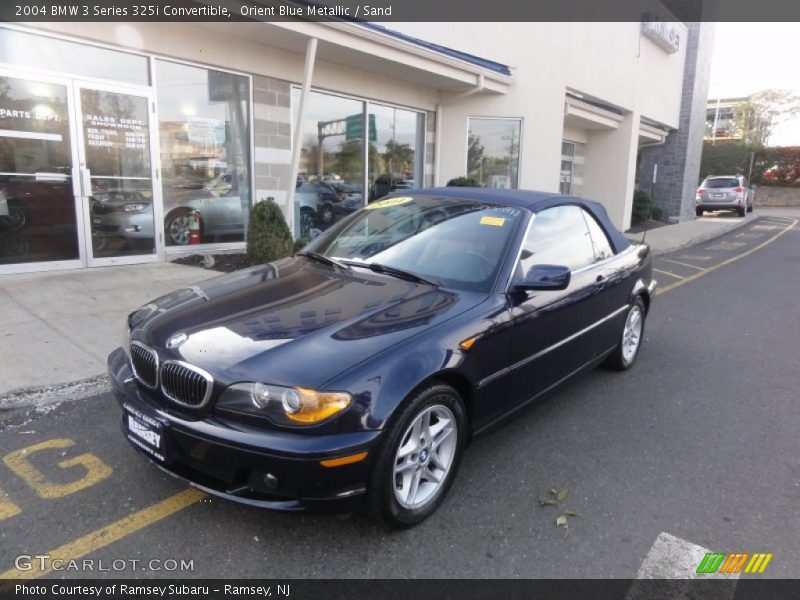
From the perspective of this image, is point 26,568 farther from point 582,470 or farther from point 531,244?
point 531,244

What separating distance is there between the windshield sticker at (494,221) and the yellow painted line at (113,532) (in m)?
2.25

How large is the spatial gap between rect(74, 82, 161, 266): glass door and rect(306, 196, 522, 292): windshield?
4.77m

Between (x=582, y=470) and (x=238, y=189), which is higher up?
(x=238, y=189)

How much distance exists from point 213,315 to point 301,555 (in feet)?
3.97

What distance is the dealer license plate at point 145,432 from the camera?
2.47m

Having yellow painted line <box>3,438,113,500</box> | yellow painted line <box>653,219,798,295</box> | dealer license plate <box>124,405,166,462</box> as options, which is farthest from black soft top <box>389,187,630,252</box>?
yellow painted line <box>653,219,798,295</box>

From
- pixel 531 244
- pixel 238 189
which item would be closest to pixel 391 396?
pixel 531 244

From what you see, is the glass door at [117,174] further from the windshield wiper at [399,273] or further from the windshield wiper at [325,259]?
the windshield wiper at [399,273]

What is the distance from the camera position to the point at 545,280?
3.12 meters

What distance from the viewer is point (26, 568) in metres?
2.31

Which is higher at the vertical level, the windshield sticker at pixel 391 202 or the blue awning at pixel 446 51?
the blue awning at pixel 446 51

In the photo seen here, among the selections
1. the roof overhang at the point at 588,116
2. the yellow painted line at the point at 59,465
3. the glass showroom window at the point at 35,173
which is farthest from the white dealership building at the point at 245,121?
the yellow painted line at the point at 59,465

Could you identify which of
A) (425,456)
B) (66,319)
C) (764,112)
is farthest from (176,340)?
(764,112)

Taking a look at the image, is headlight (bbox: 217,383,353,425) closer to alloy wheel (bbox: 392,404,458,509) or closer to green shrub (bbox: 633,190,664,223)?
alloy wheel (bbox: 392,404,458,509)
